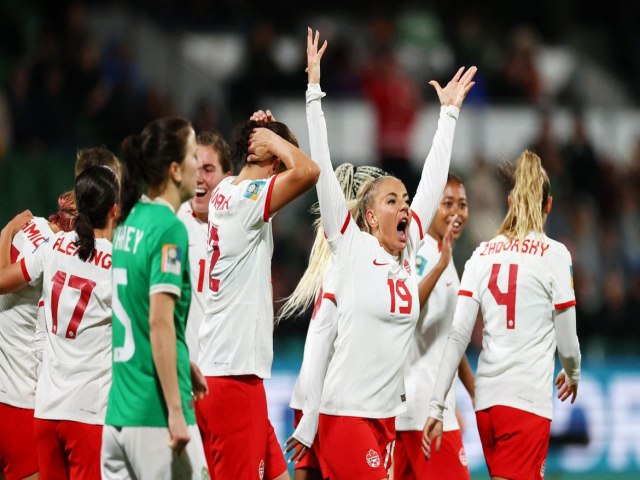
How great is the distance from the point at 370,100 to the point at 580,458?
19.6 ft

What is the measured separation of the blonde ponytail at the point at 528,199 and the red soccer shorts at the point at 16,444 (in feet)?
11.1

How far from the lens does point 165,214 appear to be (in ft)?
15.9

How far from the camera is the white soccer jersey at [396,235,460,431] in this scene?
7.22 meters

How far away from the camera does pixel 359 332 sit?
6.23 metres

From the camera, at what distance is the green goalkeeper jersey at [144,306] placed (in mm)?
4773

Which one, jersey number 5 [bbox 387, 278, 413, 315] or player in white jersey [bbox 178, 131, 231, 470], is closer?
jersey number 5 [bbox 387, 278, 413, 315]

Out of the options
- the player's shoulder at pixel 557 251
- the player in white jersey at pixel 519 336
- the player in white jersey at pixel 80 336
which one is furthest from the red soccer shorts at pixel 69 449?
the player's shoulder at pixel 557 251

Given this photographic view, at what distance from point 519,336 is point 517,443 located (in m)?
0.67

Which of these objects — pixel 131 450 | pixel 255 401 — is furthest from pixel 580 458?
pixel 131 450

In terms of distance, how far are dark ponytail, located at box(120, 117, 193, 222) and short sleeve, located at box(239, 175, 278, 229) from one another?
3.30ft

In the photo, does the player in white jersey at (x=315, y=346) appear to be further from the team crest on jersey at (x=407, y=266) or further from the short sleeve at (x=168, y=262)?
the short sleeve at (x=168, y=262)

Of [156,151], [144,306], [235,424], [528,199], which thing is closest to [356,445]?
[235,424]

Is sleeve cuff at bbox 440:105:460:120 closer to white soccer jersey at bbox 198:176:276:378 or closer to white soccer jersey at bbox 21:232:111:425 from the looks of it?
white soccer jersey at bbox 198:176:276:378

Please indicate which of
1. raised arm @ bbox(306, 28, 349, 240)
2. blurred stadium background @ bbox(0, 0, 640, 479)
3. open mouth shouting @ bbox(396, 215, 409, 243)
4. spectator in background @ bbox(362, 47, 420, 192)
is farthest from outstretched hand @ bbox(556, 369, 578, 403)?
spectator in background @ bbox(362, 47, 420, 192)
